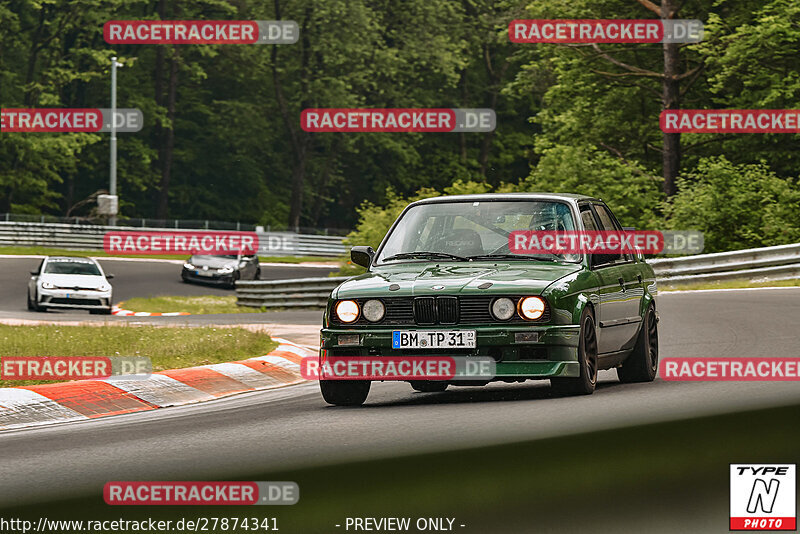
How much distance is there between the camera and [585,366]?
986 cm

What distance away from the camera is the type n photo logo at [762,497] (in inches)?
235

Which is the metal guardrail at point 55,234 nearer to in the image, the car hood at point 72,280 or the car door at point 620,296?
the car hood at point 72,280

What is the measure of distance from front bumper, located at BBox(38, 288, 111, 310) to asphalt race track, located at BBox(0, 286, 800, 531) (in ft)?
58.5

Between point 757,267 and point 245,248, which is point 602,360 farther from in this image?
point 245,248

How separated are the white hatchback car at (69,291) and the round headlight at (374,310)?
20.5 meters

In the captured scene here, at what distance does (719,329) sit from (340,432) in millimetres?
8120

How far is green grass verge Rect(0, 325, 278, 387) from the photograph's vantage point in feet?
45.0

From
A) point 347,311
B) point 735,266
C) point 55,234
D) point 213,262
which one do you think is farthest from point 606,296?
point 55,234

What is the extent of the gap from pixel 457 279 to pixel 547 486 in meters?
3.99

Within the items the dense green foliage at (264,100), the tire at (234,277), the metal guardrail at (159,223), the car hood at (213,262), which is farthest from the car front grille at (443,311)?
the metal guardrail at (159,223)

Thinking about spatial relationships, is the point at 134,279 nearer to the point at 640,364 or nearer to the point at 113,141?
the point at 113,141

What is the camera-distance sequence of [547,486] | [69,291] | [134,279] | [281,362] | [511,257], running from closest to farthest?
[547,486] < [511,257] < [281,362] < [69,291] < [134,279]

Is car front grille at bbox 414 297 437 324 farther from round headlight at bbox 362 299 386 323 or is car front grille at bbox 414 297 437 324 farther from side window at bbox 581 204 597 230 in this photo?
side window at bbox 581 204 597 230

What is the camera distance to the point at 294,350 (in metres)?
15.6
